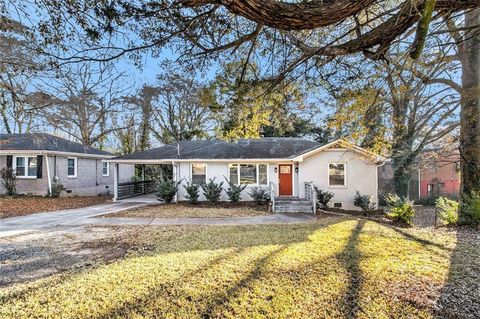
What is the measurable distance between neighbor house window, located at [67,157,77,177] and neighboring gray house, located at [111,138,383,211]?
4.35 meters

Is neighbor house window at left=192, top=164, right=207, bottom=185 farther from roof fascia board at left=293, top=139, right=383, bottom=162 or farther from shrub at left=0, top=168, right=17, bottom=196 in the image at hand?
shrub at left=0, top=168, right=17, bottom=196

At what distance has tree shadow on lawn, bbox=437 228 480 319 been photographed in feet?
9.24

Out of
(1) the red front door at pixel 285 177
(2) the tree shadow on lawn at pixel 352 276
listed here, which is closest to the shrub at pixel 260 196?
(1) the red front door at pixel 285 177

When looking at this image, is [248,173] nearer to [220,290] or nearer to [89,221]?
[89,221]

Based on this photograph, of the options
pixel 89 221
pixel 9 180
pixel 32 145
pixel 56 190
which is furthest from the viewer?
pixel 32 145

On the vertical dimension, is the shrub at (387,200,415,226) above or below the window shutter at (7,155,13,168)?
below

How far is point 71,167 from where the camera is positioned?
18016 mm

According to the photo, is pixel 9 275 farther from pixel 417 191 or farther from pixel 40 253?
pixel 417 191

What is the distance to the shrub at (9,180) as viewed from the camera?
1599 centimetres

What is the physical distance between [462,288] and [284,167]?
11.7m

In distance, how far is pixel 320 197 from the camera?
13484mm

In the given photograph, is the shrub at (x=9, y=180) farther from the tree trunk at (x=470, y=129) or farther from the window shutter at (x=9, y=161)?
the tree trunk at (x=470, y=129)

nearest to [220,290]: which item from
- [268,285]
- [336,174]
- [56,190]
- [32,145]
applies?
[268,285]

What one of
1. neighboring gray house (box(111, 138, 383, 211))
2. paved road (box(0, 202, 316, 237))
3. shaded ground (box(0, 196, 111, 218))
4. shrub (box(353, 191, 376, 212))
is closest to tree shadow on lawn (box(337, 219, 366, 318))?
paved road (box(0, 202, 316, 237))
